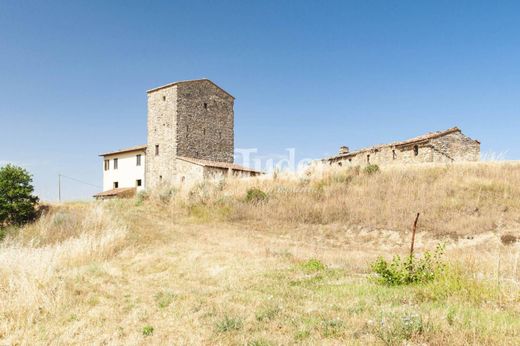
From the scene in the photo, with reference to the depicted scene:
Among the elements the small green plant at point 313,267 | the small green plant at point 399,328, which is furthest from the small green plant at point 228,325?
the small green plant at point 313,267

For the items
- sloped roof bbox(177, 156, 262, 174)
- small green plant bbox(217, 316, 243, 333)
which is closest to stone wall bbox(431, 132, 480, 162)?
sloped roof bbox(177, 156, 262, 174)

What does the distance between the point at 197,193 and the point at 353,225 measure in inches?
357

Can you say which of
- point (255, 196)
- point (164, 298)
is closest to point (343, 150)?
point (255, 196)

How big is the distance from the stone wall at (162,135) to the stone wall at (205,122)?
2.31ft

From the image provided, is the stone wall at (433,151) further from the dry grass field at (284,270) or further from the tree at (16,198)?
the tree at (16,198)

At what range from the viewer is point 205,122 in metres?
36.5

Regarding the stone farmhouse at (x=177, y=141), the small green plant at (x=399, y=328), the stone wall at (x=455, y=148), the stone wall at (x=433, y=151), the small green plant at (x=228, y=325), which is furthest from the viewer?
the stone farmhouse at (x=177, y=141)

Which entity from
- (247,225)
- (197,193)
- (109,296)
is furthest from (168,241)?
(197,193)

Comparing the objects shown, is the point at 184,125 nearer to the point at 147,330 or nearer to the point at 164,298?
the point at 164,298

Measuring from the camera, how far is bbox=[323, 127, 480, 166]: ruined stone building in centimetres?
2694

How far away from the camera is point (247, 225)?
15523 millimetres

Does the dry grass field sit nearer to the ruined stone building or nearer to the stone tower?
the ruined stone building

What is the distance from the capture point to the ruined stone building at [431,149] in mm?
26938

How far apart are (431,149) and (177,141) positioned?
21.9 metres
